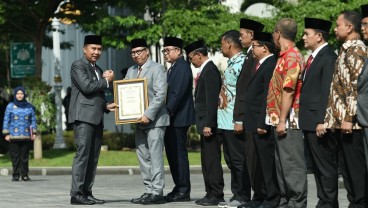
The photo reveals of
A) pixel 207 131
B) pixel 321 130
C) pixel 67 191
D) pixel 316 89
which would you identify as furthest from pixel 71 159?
pixel 321 130

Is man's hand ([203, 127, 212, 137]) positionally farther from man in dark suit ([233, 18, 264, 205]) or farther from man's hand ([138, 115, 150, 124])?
man in dark suit ([233, 18, 264, 205])

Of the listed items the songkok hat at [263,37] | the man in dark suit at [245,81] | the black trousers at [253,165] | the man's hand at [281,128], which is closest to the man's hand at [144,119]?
Answer: the man in dark suit at [245,81]

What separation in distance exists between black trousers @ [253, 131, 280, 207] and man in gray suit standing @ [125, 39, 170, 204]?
6.87 ft

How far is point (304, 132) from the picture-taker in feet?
40.1

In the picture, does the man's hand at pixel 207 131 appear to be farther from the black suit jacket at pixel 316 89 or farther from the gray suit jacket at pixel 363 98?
the gray suit jacket at pixel 363 98

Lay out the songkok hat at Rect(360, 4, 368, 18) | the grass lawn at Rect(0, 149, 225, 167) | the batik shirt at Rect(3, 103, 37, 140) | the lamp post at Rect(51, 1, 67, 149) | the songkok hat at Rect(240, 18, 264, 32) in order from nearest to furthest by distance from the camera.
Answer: the songkok hat at Rect(360, 4, 368, 18) < the songkok hat at Rect(240, 18, 264, 32) < the batik shirt at Rect(3, 103, 37, 140) < the grass lawn at Rect(0, 149, 225, 167) < the lamp post at Rect(51, 1, 67, 149)

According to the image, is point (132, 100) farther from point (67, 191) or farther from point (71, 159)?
point (71, 159)

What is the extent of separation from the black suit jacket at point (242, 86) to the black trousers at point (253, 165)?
36 centimetres

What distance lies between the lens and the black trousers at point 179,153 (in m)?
15.6

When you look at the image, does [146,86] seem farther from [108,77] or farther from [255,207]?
[255,207]

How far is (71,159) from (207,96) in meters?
13.7

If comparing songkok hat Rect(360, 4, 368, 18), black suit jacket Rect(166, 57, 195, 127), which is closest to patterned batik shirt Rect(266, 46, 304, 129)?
songkok hat Rect(360, 4, 368, 18)

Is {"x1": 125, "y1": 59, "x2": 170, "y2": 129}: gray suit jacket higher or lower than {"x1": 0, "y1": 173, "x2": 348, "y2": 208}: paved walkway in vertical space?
higher

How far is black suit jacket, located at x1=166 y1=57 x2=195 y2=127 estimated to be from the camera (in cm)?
1545
